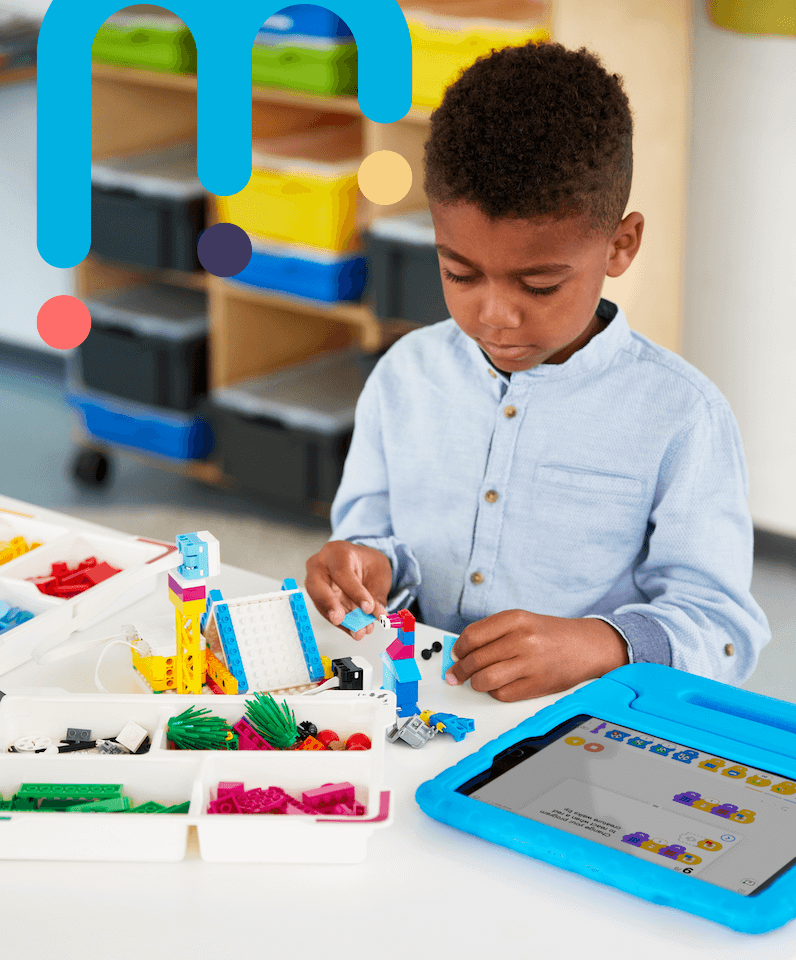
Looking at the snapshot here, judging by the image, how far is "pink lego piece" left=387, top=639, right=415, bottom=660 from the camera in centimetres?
79

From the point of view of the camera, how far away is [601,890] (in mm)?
627

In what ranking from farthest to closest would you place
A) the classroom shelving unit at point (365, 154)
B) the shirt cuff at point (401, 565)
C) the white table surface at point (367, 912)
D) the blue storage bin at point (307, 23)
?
the blue storage bin at point (307, 23), the classroom shelving unit at point (365, 154), the shirt cuff at point (401, 565), the white table surface at point (367, 912)

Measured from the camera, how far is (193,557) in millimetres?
742

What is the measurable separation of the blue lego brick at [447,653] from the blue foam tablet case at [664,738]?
10 cm

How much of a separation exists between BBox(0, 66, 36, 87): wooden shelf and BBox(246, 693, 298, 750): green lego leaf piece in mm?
2632

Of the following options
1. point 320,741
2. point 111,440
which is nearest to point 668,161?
point 111,440

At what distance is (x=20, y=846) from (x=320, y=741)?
7.3 inches

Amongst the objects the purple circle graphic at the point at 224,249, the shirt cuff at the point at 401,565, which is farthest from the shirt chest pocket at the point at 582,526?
the purple circle graphic at the point at 224,249

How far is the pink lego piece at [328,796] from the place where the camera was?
676 millimetres

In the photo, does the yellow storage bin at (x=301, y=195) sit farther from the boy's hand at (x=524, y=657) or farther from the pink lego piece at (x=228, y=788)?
the pink lego piece at (x=228, y=788)

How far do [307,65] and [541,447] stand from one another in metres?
1.40

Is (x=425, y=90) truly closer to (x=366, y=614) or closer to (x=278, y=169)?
(x=278, y=169)

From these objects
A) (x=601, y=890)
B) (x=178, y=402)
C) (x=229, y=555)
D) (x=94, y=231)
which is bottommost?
(x=229, y=555)

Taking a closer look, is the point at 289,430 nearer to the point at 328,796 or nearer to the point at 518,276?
the point at 518,276
